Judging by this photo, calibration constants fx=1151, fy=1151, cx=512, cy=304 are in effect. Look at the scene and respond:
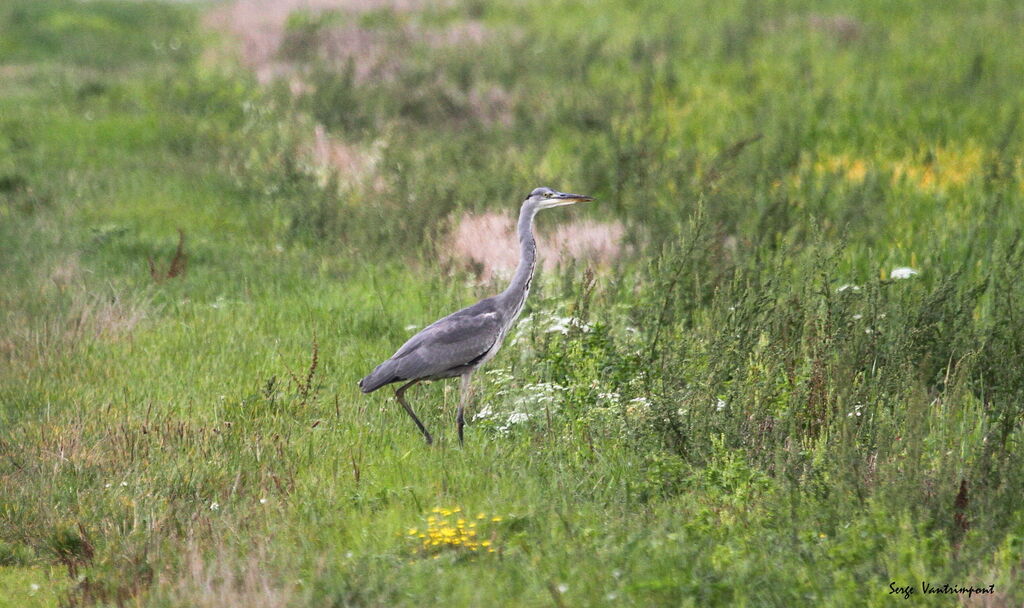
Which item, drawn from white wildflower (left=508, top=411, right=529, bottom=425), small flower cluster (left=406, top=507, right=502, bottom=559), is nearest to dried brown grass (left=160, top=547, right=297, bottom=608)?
small flower cluster (left=406, top=507, right=502, bottom=559)

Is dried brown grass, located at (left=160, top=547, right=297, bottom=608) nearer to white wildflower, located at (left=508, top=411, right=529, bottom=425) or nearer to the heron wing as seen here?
the heron wing

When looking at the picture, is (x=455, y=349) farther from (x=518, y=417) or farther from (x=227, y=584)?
(x=227, y=584)

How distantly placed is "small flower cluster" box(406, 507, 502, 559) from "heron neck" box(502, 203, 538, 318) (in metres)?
2.00

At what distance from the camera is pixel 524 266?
7.69 metres

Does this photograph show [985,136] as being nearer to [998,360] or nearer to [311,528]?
[998,360]

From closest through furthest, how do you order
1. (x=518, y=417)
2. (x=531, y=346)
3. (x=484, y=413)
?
1. (x=518, y=417)
2. (x=484, y=413)
3. (x=531, y=346)

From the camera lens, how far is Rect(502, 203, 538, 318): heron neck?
24.8ft

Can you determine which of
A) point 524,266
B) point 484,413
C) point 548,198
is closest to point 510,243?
point 548,198

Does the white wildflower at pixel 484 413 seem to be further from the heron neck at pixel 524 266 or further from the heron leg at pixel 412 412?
the heron neck at pixel 524 266

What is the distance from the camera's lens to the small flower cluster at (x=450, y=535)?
554 centimetres

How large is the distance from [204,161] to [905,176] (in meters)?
9.38

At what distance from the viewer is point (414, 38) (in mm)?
25438

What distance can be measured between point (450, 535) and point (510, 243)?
5.85 meters

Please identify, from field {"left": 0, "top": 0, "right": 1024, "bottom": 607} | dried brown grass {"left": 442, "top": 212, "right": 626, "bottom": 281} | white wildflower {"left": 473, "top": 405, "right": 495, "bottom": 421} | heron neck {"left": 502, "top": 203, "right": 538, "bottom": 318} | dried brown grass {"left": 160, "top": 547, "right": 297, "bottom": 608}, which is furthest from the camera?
dried brown grass {"left": 442, "top": 212, "right": 626, "bottom": 281}
